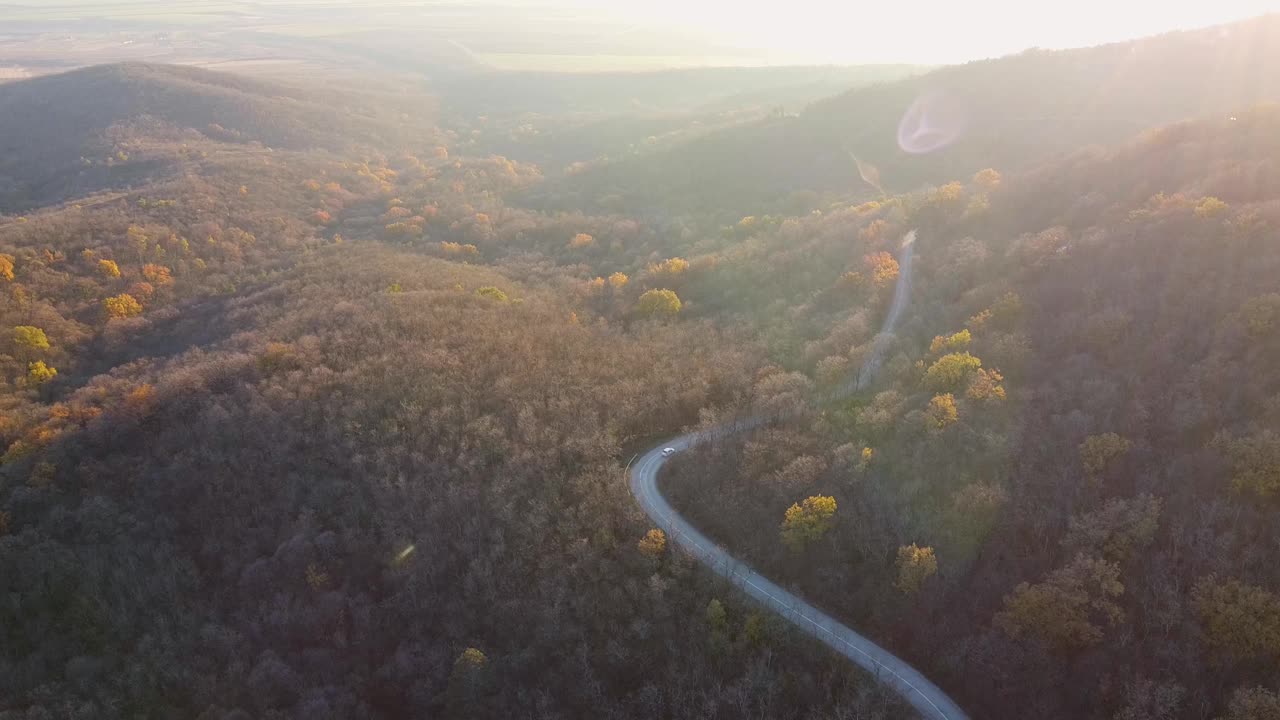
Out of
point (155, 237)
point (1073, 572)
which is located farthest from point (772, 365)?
point (155, 237)

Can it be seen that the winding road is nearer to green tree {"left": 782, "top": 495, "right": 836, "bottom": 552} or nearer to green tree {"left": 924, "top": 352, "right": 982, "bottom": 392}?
green tree {"left": 782, "top": 495, "right": 836, "bottom": 552}

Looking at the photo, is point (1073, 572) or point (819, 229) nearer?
point (1073, 572)

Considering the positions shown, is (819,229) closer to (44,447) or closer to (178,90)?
(44,447)

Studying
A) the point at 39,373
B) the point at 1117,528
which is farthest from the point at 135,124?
the point at 1117,528

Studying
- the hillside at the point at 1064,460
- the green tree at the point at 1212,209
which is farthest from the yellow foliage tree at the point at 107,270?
the green tree at the point at 1212,209

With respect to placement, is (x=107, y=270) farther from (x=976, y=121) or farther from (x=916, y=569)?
(x=976, y=121)

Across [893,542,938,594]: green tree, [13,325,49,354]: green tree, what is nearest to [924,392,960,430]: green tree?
[893,542,938,594]: green tree
